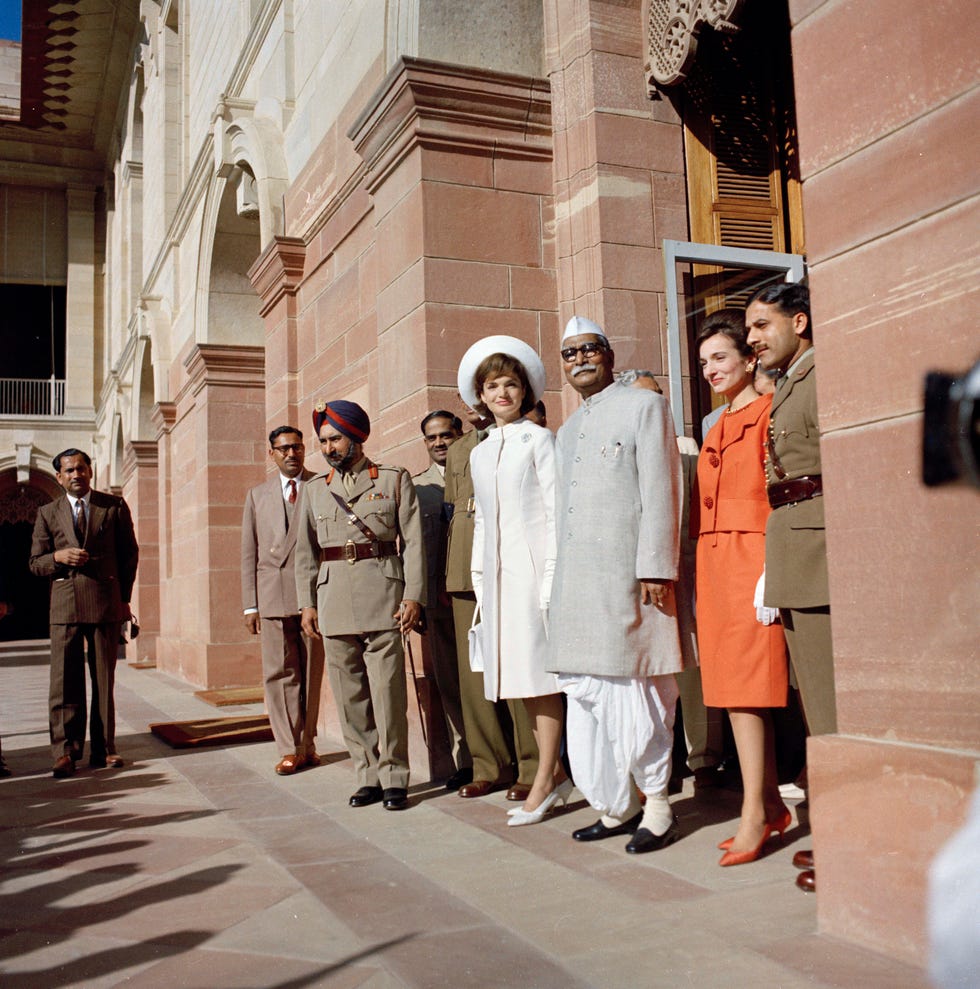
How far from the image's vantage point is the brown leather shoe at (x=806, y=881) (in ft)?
9.89

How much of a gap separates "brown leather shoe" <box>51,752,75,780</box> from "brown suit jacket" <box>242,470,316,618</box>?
124cm

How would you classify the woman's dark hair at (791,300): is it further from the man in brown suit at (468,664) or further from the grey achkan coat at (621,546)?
the man in brown suit at (468,664)

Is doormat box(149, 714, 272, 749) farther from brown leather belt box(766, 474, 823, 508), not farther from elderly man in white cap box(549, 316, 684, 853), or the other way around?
brown leather belt box(766, 474, 823, 508)

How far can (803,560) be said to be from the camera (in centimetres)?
313

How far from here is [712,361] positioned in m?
3.69

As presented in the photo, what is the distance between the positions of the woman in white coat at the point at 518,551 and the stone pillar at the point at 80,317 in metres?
23.2

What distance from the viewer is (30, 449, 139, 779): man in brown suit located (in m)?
6.14

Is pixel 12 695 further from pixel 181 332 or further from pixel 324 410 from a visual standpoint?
pixel 324 410

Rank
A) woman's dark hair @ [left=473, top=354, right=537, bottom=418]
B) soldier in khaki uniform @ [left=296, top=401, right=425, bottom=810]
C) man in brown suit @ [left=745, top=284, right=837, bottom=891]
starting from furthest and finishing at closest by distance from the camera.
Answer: soldier in khaki uniform @ [left=296, top=401, right=425, bottom=810]
woman's dark hair @ [left=473, top=354, right=537, bottom=418]
man in brown suit @ [left=745, top=284, right=837, bottom=891]

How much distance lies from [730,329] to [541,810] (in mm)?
1890

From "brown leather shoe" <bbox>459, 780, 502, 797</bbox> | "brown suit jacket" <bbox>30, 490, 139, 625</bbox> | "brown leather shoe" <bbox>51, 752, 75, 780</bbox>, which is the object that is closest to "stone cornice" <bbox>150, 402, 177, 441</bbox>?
"brown suit jacket" <bbox>30, 490, 139, 625</bbox>

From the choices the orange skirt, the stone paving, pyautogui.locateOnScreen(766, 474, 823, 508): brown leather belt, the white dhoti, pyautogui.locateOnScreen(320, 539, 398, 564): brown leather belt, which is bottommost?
the stone paving

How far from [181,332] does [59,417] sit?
1401 centimetres

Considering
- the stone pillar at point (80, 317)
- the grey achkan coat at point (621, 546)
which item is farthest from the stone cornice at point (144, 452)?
the grey achkan coat at point (621, 546)
